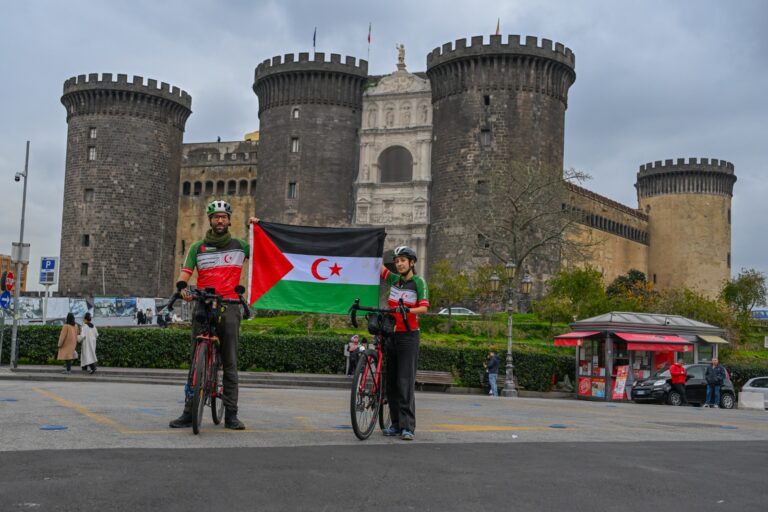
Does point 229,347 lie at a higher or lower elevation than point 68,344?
higher

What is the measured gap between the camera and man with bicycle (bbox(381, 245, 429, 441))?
29.8ft

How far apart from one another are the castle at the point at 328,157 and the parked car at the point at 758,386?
23.5 metres

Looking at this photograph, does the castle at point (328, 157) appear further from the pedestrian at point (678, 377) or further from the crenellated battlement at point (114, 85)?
the pedestrian at point (678, 377)

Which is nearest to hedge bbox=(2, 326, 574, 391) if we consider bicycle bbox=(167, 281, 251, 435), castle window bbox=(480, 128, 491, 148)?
bicycle bbox=(167, 281, 251, 435)

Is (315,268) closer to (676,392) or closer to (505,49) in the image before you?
(676,392)

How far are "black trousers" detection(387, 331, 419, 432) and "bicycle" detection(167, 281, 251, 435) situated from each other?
151cm

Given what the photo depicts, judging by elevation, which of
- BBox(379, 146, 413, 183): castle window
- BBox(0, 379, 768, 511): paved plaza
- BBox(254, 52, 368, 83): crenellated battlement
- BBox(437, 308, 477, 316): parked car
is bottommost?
BBox(0, 379, 768, 511): paved plaza

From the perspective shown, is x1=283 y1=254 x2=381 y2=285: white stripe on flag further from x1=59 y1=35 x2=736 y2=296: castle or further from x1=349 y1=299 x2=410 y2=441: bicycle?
x1=59 y1=35 x2=736 y2=296: castle

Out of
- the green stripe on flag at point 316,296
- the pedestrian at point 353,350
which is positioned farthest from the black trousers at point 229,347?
the pedestrian at point 353,350

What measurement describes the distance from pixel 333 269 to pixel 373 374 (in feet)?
7.44

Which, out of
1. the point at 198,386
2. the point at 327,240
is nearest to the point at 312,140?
the point at 327,240

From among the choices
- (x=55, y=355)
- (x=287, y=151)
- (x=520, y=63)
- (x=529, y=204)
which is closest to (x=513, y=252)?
(x=529, y=204)

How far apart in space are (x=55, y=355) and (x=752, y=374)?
2442cm

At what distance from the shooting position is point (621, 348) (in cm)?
2886
